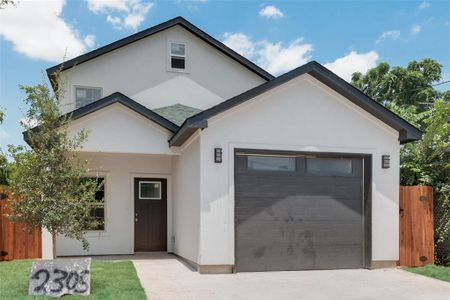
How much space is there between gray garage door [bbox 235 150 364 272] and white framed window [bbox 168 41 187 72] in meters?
6.24

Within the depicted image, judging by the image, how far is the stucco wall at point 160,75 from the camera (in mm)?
14445

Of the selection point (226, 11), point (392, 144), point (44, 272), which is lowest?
point (44, 272)

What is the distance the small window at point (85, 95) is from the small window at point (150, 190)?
3.40 m

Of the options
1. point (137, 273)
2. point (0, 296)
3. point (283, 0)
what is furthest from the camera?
point (283, 0)

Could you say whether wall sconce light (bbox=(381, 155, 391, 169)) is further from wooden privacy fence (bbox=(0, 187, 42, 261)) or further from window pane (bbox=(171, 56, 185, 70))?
wooden privacy fence (bbox=(0, 187, 42, 261))

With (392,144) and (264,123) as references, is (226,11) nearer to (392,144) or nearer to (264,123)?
(264,123)

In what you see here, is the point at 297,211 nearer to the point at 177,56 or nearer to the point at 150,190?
the point at 150,190

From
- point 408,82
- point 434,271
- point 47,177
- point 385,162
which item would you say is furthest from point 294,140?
point 408,82

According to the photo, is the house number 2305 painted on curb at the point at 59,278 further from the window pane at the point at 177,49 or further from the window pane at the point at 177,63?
the window pane at the point at 177,49

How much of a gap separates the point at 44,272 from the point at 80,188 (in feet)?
5.17

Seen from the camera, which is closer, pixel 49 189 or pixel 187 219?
pixel 49 189

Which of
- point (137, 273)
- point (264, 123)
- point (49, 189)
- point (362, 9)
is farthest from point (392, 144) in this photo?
point (49, 189)

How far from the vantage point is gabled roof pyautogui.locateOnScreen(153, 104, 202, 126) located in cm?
1321

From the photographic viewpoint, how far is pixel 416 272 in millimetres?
10297
